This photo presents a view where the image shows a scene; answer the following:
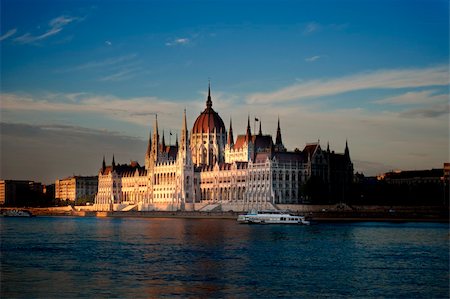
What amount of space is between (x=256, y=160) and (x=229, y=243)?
79883 mm

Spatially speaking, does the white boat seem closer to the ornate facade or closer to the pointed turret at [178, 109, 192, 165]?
the ornate facade

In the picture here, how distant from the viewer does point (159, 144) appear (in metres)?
183

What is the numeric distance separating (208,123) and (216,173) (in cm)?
2019

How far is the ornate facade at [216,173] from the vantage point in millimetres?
140750

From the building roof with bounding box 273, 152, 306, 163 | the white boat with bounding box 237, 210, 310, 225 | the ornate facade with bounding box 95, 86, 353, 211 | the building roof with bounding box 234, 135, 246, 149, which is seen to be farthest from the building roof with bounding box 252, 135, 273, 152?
the white boat with bounding box 237, 210, 310, 225

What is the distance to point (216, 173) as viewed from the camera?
159750mm

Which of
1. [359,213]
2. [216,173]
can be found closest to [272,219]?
[359,213]

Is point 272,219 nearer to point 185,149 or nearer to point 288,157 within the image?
point 288,157

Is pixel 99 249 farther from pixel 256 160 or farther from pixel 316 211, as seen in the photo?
pixel 256 160

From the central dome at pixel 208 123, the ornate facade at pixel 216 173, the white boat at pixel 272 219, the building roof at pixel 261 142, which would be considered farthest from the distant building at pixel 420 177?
the white boat at pixel 272 219

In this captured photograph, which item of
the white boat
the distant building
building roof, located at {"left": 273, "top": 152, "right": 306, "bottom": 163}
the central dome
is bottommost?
the white boat

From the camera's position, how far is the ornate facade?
462 ft

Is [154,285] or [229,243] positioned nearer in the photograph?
[154,285]

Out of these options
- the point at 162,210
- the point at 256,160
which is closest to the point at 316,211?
the point at 256,160
